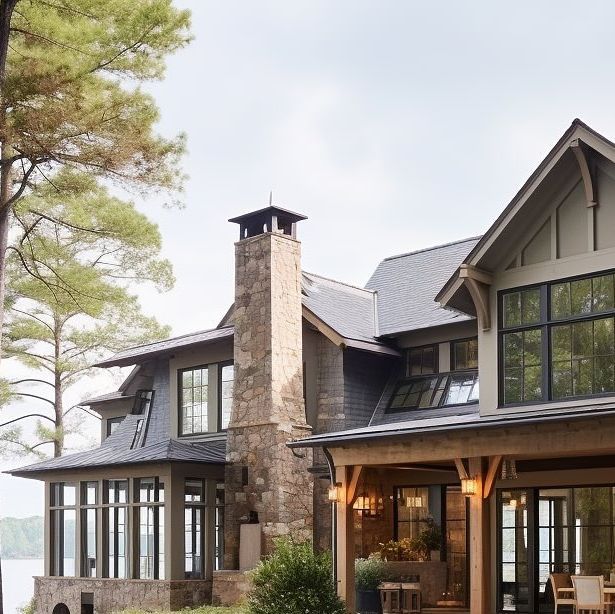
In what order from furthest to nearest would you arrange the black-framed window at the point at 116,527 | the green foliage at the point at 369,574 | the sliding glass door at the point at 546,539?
the black-framed window at the point at 116,527 < the green foliage at the point at 369,574 < the sliding glass door at the point at 546,539

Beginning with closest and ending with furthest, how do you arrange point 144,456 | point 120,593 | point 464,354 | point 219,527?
point 464,354
point 144,456
point 120,593
point 219,527

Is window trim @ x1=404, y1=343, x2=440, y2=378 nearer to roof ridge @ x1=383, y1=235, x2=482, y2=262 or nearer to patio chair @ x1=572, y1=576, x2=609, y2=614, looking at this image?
roof ridge @ x1=383, y1=235, x2=482, y2=262

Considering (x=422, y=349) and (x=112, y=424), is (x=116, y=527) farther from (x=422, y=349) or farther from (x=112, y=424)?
(x=422, y=349)

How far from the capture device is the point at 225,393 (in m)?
23.3

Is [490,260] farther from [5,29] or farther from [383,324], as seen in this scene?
[5,29]

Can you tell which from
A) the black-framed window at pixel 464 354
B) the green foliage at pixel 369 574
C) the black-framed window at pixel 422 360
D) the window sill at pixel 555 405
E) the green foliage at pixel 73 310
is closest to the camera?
the window sill at pixel 555 405

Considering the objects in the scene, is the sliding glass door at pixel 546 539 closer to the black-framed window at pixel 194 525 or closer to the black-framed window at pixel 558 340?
the black-framed window at pixel 558 340

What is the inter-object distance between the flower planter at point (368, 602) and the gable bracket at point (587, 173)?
779 cm

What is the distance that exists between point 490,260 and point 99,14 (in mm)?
8771

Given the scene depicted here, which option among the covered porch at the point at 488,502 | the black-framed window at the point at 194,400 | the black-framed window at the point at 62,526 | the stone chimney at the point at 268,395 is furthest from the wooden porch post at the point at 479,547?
the black-framed window at the point at 62,526

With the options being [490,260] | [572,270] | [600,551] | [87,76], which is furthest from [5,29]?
[600,551]

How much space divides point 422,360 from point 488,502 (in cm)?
676

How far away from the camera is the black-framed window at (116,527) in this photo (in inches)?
898

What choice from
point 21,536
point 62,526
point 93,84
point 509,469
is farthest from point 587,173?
point 21,536
